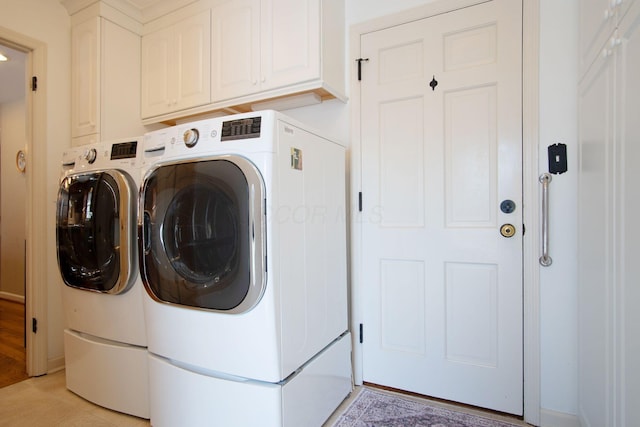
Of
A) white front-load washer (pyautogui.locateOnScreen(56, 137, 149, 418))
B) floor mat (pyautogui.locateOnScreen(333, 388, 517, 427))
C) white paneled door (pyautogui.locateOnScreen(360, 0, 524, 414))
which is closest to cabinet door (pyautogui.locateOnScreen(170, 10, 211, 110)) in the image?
white front-load washer (pyautogui.locateOnScreen(56, 137, 149, 418))

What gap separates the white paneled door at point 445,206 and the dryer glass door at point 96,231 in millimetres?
1304

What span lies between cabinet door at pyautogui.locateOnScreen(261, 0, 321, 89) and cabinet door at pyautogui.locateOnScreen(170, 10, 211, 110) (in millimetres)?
463

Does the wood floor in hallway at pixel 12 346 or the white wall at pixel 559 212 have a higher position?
the white wall at pixel 559 212

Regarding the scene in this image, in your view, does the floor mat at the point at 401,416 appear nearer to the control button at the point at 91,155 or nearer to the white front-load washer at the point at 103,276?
the white front-load washer at the point at 103,276

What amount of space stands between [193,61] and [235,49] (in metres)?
0.36

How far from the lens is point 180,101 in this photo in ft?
7.25

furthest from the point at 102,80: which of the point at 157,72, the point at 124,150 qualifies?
the point at 124,150

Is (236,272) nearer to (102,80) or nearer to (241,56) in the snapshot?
(241,56)

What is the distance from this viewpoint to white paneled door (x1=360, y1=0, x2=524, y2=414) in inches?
63.4

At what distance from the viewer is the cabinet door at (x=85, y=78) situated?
218 cm

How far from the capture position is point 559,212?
1.51 metres

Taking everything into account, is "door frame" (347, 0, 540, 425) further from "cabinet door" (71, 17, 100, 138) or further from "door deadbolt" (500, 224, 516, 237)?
"cabinet door" (71, 17, 100, 138)

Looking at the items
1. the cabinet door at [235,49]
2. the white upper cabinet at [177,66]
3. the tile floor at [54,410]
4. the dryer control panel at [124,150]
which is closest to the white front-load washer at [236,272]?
the dryer control panel at [124,150]

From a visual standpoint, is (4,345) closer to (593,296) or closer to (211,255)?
(211,255)
